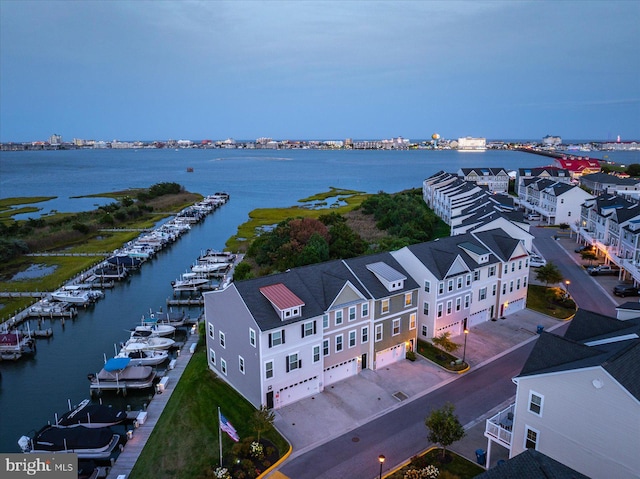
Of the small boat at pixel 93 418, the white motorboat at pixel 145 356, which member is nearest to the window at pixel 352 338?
the small boat at pixel 93 418

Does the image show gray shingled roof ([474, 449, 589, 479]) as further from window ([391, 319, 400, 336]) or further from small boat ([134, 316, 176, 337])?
small boat ([134, 316, 176, 337])

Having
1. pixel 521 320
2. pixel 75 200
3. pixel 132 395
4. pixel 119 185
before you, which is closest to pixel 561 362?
pixel 521 320

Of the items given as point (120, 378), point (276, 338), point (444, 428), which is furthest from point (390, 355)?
point (120, 378)

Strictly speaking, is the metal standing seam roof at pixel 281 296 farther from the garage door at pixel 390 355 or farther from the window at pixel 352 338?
the garage door at pixel 390 355

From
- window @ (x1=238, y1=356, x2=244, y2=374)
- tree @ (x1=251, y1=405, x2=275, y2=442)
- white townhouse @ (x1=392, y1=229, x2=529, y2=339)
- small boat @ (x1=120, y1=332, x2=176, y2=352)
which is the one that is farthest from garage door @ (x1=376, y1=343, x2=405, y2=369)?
small boat @ (x1=120, y1=332, x2=176, y2=352)

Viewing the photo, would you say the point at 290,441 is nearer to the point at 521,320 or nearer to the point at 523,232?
the point at 521,320

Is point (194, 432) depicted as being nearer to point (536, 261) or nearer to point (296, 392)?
point (296, 392)
